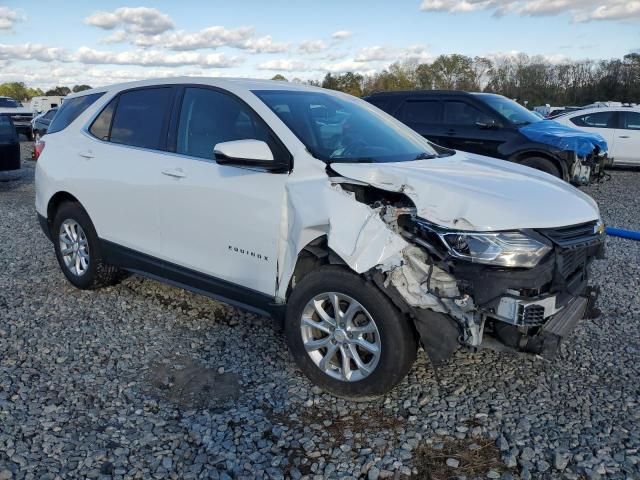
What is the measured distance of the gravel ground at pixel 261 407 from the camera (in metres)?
2.90

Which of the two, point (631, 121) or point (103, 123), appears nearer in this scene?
point (103, 123)

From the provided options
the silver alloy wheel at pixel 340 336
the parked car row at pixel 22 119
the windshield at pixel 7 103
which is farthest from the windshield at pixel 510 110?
the windshield at pixel 7 103

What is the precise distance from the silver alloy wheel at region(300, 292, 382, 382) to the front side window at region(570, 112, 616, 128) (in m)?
12.8

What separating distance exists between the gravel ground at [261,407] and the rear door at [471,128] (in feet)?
19.0

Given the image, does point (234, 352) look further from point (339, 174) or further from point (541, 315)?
point (541, 315)

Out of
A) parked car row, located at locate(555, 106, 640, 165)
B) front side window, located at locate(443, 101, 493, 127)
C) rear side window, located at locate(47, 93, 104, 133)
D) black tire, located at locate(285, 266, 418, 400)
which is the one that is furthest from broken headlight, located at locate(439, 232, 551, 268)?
parked car row, located at locate(555, 106, 640, 165)

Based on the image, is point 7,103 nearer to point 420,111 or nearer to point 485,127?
point 420,111

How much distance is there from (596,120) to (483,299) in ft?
42.6

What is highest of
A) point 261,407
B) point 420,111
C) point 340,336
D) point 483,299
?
point 420,111

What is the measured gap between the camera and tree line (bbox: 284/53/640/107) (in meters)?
45.6

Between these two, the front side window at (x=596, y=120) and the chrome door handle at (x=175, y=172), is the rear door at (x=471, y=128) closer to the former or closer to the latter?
the front side window at (x=596, y=120)

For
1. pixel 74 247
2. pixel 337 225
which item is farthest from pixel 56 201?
pixel 337 225

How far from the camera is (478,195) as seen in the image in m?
3.20

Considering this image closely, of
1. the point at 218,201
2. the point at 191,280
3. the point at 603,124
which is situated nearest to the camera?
the point at 218,201
